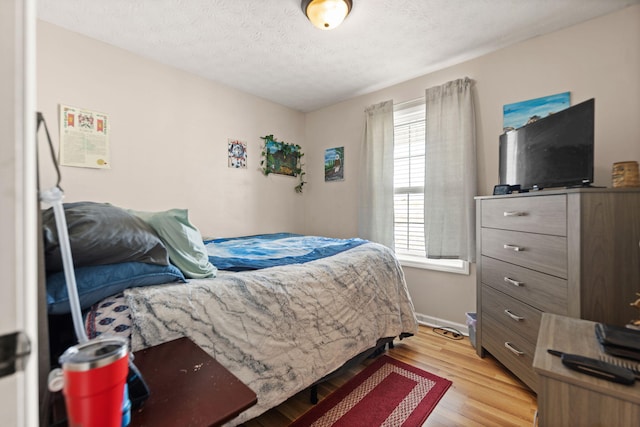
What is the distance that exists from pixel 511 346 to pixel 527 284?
17.5 inches

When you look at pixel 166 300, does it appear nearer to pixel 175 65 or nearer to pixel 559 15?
pixel 175 65

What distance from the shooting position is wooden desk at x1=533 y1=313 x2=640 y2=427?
72 cm

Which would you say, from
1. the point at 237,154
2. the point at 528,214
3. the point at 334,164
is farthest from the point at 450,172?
the point at 237,154

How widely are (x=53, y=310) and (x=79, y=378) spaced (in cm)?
58

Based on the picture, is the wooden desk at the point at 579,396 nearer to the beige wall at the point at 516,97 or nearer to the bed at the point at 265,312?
the bed at the point at 265,312

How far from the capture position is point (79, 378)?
0.44m

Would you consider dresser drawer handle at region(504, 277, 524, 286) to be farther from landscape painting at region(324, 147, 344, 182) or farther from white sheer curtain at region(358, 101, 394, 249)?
landscape painting at region(324, 147, 344, 182)

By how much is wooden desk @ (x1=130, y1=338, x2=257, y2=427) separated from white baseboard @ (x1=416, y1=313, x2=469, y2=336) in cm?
243

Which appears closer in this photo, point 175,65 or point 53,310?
point 53,310

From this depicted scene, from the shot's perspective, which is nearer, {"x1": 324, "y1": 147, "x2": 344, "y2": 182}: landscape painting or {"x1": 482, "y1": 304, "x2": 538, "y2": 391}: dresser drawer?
{"x1": 482, "y1": 304, "x2": 538, "y2": 391}: dresser drawer

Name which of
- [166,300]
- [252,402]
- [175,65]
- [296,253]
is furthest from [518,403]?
[175,65]

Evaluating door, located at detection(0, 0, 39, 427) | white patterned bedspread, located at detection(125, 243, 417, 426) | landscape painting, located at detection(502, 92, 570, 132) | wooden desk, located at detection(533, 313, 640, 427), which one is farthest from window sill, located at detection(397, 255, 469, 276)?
door, located at detection(0, 0, 39, 427)

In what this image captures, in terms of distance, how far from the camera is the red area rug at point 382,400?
143 centimetres

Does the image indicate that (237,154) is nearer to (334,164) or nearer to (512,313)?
(334,164)
